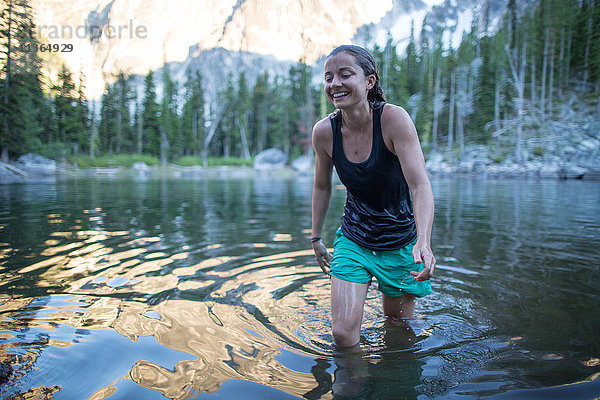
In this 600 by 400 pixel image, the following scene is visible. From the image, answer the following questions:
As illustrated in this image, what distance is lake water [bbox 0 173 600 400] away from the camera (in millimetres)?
1959

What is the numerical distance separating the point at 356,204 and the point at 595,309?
214cm

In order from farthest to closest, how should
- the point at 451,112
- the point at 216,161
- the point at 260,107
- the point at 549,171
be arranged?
the point at 260,107
the point at 216,161
the point at 451,112
the point at 549,171

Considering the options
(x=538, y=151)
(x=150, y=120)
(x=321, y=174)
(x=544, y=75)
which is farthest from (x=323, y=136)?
(x=150, y=120)

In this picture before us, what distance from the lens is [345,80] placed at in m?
2.30

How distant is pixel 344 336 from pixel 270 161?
48.9 meters

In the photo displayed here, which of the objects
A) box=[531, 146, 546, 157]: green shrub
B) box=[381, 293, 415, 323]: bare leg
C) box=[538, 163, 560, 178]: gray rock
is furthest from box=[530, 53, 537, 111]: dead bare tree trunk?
box=[381, 293, 415, 323]: bare leg

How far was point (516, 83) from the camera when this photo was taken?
42562 mm

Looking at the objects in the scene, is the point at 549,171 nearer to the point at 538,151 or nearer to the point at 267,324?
the point at 538,151

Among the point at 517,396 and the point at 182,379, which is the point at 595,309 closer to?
the point at 517,396

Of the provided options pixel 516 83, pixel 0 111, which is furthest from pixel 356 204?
pixel 516 83

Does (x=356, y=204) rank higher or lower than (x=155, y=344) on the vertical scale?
higher

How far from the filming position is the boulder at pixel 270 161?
165 feet

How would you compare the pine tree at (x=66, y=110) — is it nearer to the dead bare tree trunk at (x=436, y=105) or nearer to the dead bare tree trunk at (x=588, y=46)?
the dead bare tree trunk at (x=436, y=105)

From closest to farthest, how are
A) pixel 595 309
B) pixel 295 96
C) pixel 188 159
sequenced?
pixel 595 309 → pixel 188 159 → pixel 295 96
